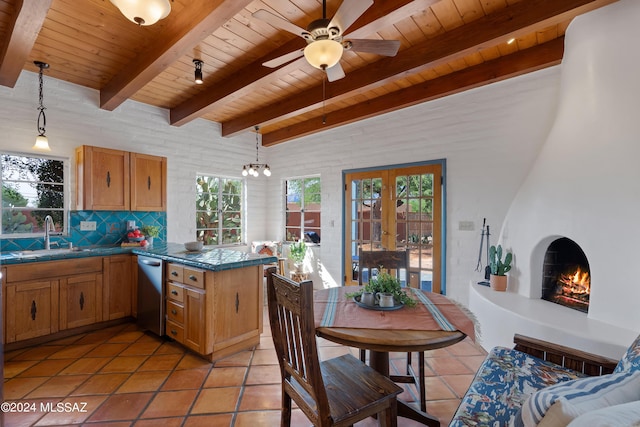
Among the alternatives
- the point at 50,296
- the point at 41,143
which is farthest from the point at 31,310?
the point at 41,143

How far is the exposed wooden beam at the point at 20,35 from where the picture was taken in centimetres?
191

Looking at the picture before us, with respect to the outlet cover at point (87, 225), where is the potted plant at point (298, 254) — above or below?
below

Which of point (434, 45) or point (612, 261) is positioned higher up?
point (434, 45)

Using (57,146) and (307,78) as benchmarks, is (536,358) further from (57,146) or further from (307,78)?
(57,146)

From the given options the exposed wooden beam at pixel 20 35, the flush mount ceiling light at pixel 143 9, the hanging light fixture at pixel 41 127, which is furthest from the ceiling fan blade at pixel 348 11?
the hanging light fixture at pixel 41 127

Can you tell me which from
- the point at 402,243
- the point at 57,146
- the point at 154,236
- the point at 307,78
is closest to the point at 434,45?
the point at 307,78

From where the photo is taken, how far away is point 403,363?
2568 millimetres

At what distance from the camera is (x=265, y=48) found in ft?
8.90

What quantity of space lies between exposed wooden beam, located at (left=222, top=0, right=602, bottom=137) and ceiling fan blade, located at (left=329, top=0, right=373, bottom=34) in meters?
1.14

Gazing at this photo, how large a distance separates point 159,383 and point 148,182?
2523 mm

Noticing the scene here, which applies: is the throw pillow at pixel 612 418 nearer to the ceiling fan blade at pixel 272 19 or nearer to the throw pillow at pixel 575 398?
the throw pillow at pixel 575 398

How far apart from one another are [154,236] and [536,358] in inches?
163

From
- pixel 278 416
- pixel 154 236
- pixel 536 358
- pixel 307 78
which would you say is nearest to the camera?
pixel 536 358

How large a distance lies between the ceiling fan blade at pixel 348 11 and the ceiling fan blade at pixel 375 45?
179 mm
